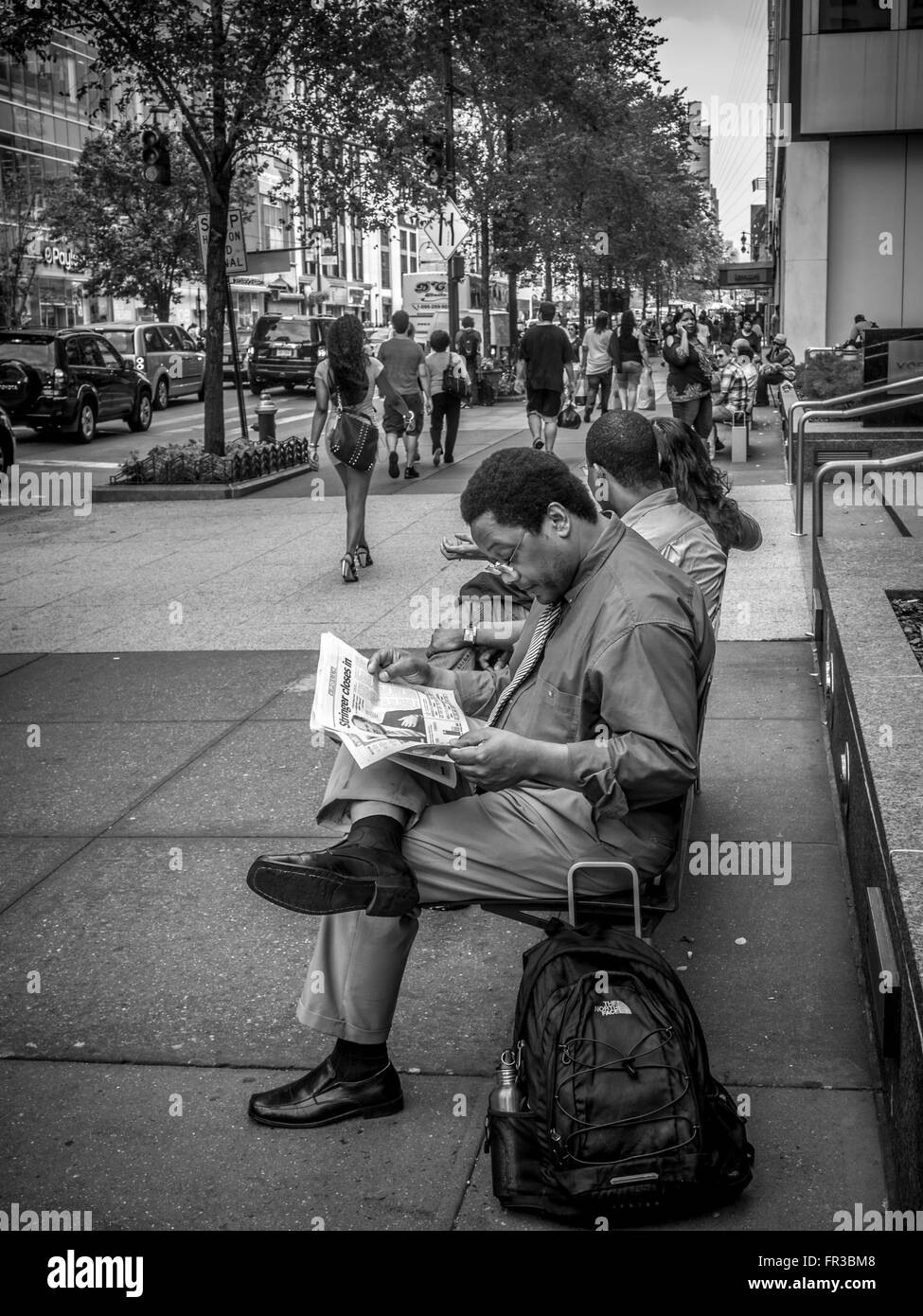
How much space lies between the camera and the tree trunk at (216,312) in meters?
17.1

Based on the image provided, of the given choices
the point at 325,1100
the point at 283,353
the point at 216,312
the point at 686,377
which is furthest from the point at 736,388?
the point at 283,353

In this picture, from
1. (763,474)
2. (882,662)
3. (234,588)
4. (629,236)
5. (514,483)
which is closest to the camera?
(514,483)

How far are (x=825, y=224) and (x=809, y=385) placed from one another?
1122 cm

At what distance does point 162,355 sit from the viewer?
105 feet

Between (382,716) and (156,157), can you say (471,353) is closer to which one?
(156,157)

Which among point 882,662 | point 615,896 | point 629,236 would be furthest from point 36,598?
point 629,236

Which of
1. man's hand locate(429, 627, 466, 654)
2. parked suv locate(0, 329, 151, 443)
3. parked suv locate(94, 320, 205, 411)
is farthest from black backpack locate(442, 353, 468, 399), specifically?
man's hand locate(429, 627, 466, 654)

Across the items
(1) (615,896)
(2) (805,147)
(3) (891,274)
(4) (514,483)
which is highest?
(2) (805,147)

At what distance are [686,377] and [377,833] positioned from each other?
46.6 feet

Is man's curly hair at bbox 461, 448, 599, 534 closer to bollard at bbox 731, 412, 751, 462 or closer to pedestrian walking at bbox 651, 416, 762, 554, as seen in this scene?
pedestrian walking at bbox 651, 416, 762, 554

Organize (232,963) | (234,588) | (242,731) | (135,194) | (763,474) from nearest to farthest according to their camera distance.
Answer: (232,963)
(242,731)
(234,588)
(763,474)
(135,194)

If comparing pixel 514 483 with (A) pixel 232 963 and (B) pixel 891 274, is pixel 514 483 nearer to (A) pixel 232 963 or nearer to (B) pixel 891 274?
(A) pixel 232 963

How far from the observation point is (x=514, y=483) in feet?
11.3

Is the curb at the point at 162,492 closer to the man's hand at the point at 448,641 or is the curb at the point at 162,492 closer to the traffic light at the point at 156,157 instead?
the traffic light at the point at 156,157
